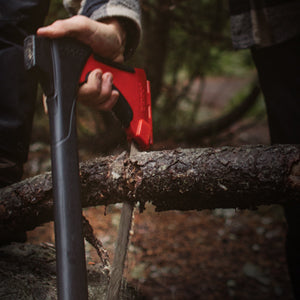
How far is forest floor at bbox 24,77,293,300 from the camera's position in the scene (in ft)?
6.29

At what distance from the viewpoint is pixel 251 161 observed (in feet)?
2.77

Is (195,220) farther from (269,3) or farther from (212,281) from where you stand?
(269,3)

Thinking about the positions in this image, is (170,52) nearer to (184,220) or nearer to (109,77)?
(184,220)

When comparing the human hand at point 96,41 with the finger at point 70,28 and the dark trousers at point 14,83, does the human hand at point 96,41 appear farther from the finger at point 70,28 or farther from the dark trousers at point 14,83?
the dark trousers at point 14,83

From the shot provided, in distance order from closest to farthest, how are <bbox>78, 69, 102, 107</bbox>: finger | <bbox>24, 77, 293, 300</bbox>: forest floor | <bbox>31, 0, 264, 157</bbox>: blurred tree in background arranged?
<bbox>78, 69, 102, 107</bbox>: finger, <bbox>24, 77, 293, 300</bbox>: forest floor, <bbox>31, 0, 264, 157</bbox>: blurred tree in background

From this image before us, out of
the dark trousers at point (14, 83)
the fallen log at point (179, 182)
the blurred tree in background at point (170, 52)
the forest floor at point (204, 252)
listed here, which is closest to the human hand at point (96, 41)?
the fallen log at point (179, 182)

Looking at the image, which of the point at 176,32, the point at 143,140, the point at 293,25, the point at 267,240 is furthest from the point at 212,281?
the point at 176,32

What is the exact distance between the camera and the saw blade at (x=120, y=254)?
0.98m

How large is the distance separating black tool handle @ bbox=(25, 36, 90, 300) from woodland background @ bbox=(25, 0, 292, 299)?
1.21ft

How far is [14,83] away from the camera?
1272 millimetres

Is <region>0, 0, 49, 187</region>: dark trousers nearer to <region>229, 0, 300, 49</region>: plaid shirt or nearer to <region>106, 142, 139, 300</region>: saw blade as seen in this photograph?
<region>106, 142, 139, 300</region>: saw blade

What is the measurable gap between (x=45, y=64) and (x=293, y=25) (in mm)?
1006

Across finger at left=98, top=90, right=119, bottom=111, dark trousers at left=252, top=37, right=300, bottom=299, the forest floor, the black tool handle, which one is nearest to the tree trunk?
the black tool handle

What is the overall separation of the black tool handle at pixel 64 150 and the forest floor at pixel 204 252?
79 cm
